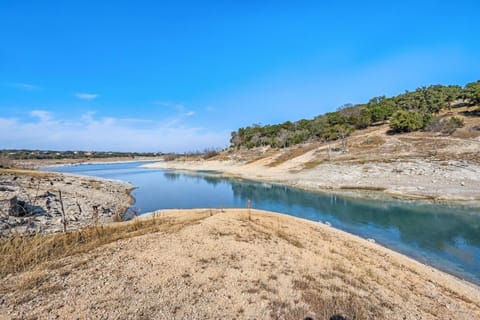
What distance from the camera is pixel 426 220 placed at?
1836 cm

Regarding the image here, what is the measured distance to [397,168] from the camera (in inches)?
1355

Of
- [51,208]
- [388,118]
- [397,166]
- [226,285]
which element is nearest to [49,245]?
[226,285]

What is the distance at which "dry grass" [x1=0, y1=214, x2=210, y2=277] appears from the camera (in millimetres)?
7055

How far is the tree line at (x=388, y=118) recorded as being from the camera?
5900 cm

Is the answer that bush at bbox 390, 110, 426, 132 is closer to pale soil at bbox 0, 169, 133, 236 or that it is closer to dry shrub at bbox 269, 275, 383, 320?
pale soil at bbox 0, 169, 133, 236

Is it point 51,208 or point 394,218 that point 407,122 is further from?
point 51,208

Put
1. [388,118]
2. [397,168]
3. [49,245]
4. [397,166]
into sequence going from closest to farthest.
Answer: [49,245], [397,168], [397,166], [388,118]

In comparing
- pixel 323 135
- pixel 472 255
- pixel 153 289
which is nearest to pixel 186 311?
pixel 153 289

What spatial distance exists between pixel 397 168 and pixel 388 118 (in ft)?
164

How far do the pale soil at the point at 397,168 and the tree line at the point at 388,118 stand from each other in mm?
5632

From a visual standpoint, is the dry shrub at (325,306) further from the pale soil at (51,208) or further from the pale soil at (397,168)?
the pale soil at (397,168)

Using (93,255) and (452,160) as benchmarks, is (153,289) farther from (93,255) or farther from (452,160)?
(452,160)

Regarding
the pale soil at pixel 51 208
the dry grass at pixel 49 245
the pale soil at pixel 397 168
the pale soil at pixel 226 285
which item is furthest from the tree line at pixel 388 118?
the dry grass at pixel 49 245

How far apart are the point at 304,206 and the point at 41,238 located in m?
20.7
